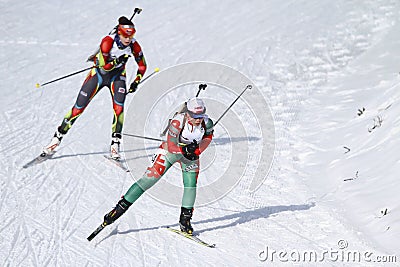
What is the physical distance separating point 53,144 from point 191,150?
137 inches

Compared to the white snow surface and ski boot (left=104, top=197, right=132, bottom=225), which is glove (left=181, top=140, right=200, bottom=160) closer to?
ski boot (left=104, top=197, right=132, bottom=225)

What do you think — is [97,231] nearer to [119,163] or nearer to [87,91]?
[119,163]

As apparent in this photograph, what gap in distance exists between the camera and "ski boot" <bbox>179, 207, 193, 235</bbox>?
7.75 m

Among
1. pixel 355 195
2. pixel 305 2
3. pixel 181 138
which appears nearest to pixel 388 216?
pixel 355 195

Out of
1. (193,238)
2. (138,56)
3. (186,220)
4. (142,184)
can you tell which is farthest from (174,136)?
(138,56)

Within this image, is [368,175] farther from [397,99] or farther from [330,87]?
[330,87]

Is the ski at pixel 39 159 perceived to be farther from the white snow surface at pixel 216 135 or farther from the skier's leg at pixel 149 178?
the skier's leg at pixel 149 178

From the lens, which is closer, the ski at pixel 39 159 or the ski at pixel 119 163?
the ski at pixel 39 159

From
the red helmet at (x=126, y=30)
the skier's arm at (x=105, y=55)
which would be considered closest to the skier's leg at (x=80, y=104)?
the skier's arm at (x=105, y=55)

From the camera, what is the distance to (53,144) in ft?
32.8

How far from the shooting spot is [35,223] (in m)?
7.94

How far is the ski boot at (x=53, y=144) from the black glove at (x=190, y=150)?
10.9ft

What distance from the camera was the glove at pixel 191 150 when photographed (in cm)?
743

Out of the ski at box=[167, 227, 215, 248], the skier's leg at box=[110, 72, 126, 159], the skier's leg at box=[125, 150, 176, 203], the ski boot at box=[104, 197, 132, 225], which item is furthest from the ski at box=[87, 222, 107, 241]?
the skier's leg at box=[110, 72, 126, 159]
